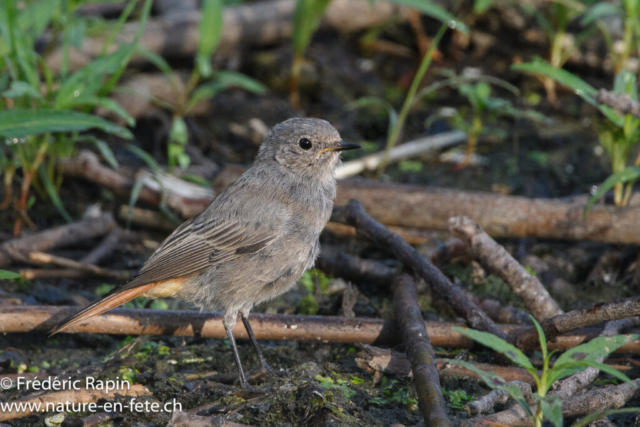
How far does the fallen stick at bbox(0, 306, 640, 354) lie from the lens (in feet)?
14.4

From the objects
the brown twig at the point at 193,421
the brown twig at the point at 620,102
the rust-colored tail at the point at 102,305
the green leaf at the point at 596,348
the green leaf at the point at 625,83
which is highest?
the green leaf at the point at 625,83

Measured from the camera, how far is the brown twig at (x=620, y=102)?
5.03m

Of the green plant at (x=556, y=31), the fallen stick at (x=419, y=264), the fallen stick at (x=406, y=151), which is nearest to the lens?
the fallen stick at (x=419, y=264)

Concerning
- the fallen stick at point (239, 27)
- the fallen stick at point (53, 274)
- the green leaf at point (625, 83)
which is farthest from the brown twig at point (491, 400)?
the fallen stick at point (239, 27)

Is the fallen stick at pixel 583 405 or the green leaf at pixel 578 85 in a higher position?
the green leaf at pixel 578 85

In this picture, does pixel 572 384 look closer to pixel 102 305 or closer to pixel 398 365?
pixel 398 365

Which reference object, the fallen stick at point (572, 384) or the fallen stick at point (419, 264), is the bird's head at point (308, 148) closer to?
the fallen stick at point (419, 264)

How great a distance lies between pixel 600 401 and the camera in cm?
355

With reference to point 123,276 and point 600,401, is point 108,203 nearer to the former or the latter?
point 123,276

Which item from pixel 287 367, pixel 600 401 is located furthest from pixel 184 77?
pixel 600 401

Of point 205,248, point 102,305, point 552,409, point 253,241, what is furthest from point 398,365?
point 102,305

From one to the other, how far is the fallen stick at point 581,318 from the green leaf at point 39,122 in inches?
128

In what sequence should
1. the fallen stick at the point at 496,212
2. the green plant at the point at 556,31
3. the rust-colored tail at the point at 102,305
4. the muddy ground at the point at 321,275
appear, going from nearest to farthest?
the muddy ground at the point at 321,275 → the rust-colored tail at the point at 102,305 → the fallen stick at the point at 496,212 → the green plant at the point at 556,31

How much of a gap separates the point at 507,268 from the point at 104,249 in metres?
3.26
